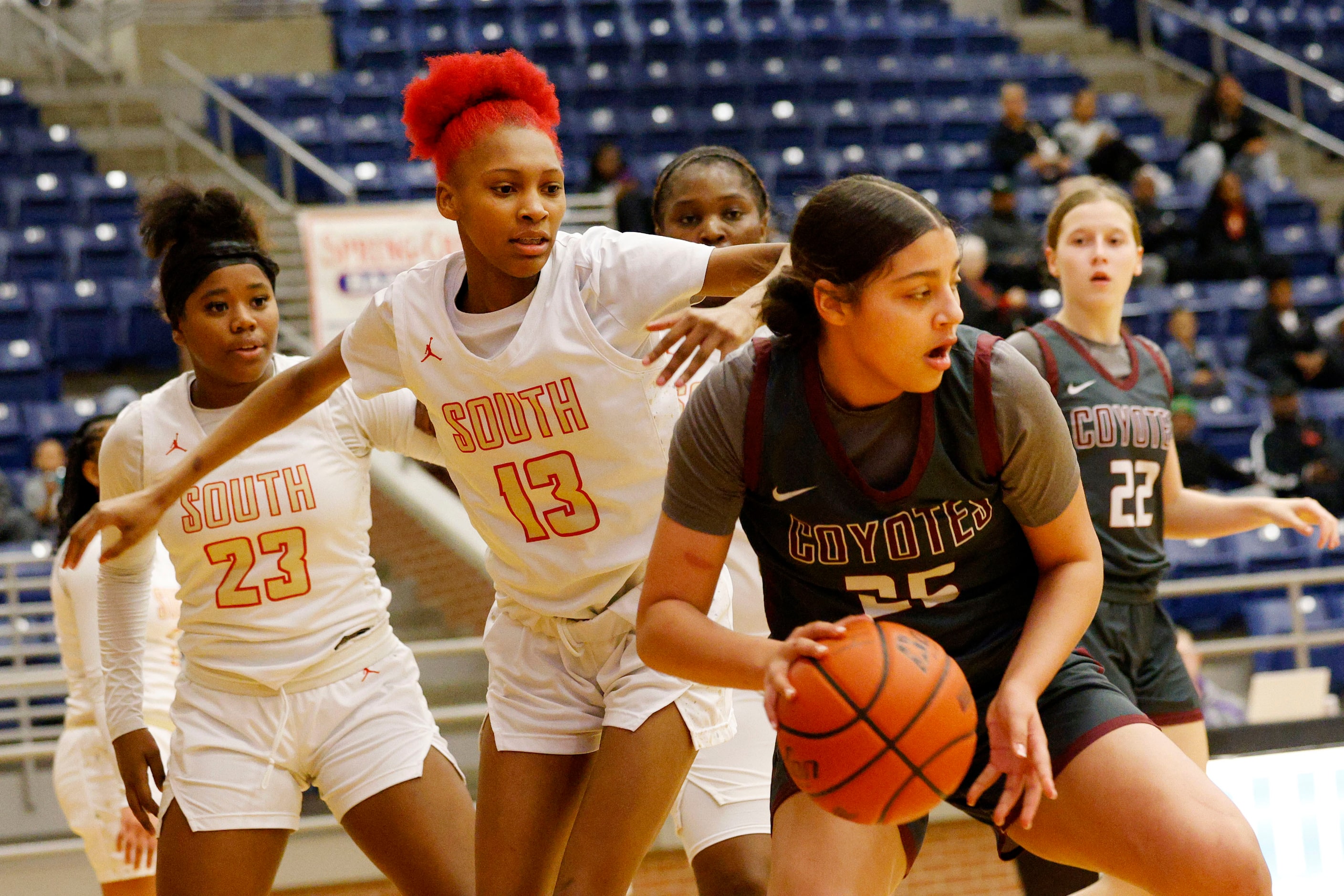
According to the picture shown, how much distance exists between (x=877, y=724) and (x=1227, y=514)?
1.96 m

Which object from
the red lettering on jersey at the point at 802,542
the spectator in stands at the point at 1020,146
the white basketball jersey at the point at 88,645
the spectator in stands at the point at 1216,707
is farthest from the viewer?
the spectator in stands at the point at 1020,146

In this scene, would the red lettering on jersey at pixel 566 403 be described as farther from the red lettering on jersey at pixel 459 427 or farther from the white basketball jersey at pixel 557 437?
the red lettering on jersey at pixel 459 427

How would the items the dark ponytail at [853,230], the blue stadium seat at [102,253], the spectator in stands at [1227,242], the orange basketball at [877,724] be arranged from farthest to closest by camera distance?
the spectator in stands at [1227,242] → the blue stadium seat at [102,253] → the dark ponytail at [853,230] → the orange basketball at [877,724]

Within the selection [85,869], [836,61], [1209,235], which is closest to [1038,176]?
[1209,235]

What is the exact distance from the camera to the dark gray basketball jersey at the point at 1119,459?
3.93 metres

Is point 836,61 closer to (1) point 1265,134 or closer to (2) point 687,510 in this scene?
(1) point 1265,134

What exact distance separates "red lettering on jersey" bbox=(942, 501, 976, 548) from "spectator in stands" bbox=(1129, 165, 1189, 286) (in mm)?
9625

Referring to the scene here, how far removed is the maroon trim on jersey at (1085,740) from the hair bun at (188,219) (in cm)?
221

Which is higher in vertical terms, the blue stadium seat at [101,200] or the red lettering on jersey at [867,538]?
the blue stadium seat at [101,200]

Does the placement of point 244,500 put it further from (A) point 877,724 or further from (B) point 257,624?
(A) point 877,724

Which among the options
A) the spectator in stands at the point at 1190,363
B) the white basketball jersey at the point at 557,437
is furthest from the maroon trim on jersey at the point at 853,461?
the spectator in stands at the point at 1190,363

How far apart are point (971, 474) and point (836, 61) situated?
12.3 m

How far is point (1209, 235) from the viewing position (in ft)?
39.3

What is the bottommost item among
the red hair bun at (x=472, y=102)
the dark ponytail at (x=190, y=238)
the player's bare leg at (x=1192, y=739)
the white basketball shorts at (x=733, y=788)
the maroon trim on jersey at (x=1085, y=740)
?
the player's bare leg at (x=1192, y=739)
